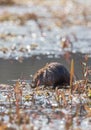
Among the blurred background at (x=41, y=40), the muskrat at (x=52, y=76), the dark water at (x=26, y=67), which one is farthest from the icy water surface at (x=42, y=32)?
the muskrat at (x=52, y=76)

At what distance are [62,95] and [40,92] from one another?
0.90m

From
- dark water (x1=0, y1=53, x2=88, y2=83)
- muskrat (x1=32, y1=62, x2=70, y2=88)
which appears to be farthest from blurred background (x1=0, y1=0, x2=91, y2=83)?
muskrat (x1=32, y1=62, x2=70, y2=88)

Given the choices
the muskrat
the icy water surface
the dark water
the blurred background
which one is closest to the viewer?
the muskrat

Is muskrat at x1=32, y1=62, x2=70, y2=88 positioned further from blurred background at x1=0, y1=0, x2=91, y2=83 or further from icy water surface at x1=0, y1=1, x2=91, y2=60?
icy water surface at x1=0, y1=1, x2=91, y2=60

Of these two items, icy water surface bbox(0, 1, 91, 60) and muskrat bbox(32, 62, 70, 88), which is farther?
icy water surface bbox(0, 1, 91, 60)

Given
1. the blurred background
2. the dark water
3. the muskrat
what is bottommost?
the muskrat

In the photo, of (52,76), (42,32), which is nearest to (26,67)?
(52,76)

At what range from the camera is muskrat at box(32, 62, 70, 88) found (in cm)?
818

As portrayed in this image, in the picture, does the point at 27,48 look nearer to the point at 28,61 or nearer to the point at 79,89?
the point at 28,61

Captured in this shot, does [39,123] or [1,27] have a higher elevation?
[1,27]

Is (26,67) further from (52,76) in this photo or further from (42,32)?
(42,32)

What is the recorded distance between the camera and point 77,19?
19078 millimetres

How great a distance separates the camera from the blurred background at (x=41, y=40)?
36.1ft

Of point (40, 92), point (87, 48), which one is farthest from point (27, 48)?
point (40, 92)
